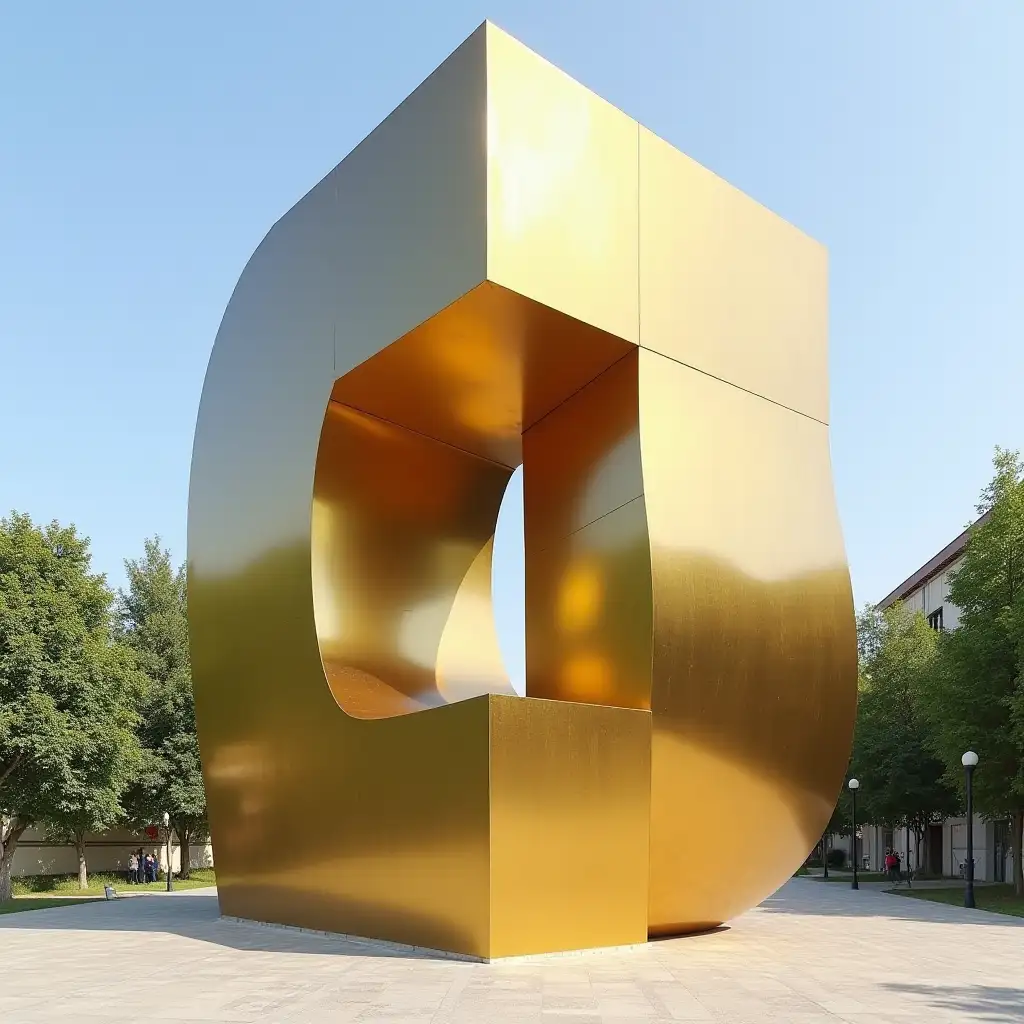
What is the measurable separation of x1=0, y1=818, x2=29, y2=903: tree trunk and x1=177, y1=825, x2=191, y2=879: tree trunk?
1120 centimetres

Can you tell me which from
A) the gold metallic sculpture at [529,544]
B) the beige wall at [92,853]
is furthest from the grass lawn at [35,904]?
the gold metallic sculpture at [529,544]

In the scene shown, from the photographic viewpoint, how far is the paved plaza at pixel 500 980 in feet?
30.3

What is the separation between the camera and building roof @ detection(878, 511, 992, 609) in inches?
1948

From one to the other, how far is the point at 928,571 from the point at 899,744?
17.8 m

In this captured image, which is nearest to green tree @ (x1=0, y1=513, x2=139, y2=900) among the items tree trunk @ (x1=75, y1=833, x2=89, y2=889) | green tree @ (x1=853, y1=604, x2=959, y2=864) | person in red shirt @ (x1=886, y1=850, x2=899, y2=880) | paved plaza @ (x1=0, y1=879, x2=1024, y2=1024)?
tree trunk @ (x1=75, y1=833, x2=89, y2=889)

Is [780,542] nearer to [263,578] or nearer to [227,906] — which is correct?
[263,578]

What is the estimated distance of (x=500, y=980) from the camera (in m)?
10.6

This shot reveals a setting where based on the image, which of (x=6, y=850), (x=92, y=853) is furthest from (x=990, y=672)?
(x=92, y=853)

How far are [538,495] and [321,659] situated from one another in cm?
403

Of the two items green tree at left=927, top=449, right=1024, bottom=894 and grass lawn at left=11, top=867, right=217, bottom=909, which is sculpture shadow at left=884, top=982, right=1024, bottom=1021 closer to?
green tree at left=927, top=449, right=1024, bottom=894

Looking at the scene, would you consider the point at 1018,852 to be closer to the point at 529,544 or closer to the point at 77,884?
Answer: the point at 529,544

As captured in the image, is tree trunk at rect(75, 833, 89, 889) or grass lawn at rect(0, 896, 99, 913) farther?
tree trunk at rect(75, 833, 89, 889)

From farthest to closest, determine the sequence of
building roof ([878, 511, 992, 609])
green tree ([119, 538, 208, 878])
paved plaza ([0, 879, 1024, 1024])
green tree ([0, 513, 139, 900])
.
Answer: building roof ([878, 511, 992, 609]) < green tree ([119, 538, 208, 878]) < green tree ([0, 513, 139, 900]) < paved plaza ([0, 879, 1024, 1024])

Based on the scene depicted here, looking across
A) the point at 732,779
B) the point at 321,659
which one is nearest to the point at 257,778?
the point at 321,659
